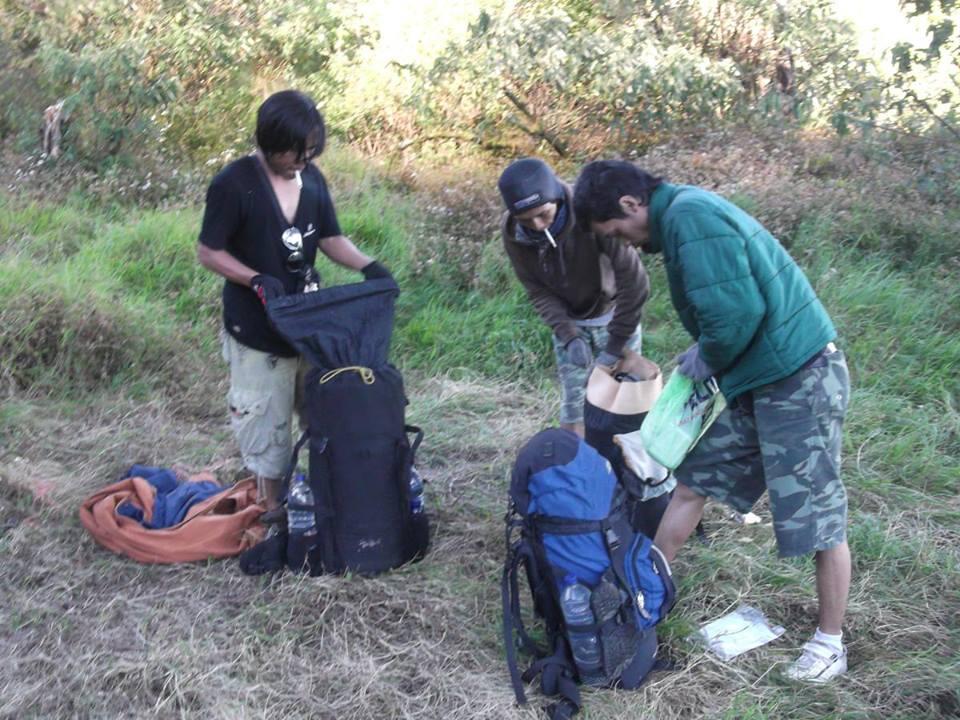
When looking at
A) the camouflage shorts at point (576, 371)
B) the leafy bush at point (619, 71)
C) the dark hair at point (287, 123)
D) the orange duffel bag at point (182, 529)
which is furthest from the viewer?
the leafy bush at point (619, 71)

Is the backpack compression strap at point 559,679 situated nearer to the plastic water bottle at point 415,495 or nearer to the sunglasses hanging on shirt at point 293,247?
the plastic water bottle at point 415,495

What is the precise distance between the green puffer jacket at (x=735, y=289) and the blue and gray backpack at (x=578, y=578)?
1.77 ft

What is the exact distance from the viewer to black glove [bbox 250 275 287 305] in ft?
11.1

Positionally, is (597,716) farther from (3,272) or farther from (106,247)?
(106,247)

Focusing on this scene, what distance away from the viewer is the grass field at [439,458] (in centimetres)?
304

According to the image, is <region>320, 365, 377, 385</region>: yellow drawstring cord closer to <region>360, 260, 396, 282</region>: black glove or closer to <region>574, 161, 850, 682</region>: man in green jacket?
<region>360, 260, 396, 282</region>: black glove

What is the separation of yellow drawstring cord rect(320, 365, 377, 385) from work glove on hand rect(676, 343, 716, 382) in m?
1.07

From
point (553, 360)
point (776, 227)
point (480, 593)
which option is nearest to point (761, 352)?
point (480, 593)

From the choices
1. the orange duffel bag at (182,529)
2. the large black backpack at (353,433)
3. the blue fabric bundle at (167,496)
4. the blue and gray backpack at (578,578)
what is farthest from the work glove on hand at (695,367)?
the blue fabric bundle at (167,496)

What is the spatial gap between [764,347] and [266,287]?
163 cm

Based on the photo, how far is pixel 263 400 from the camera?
3.67 m

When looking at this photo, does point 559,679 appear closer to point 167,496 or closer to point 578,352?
point 578,352

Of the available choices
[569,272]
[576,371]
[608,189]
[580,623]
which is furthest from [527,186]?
[580,623]

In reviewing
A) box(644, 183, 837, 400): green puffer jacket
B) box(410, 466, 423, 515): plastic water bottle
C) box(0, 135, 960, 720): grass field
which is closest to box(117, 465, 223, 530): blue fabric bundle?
box(0, 135, 960, 720): grass field
